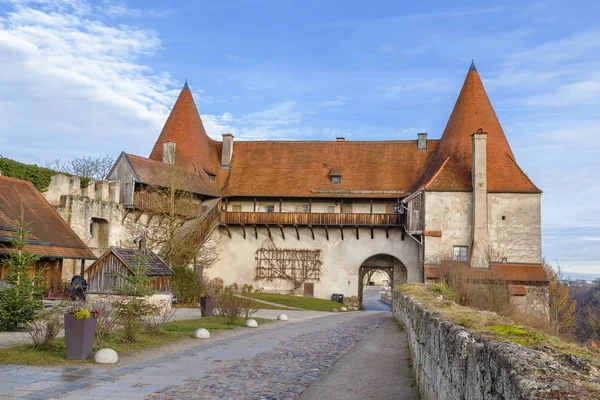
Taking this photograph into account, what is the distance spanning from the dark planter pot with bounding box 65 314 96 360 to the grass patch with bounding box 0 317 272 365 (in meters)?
0.17

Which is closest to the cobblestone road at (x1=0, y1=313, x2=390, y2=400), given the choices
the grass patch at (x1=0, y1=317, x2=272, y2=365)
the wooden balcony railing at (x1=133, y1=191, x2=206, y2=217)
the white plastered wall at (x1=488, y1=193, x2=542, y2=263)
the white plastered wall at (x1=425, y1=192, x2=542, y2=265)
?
the grass patch at (x1=0, y1=317, x2=272, y2=365)

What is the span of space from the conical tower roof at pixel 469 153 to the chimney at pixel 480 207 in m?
0.84

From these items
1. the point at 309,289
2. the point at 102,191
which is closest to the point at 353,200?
the point at 309,289

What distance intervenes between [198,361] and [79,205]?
66.8 feet

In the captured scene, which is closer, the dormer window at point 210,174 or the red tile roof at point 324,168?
the red tile roof at point 324,168

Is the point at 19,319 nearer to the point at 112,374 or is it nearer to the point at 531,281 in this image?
the point at 112,374

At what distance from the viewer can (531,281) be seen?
100 feet

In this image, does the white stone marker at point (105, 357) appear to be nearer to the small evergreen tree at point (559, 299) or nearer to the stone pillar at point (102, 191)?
the stone pillar at point (102, 191)

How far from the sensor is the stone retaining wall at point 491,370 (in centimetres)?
282

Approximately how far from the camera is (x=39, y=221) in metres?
23.5

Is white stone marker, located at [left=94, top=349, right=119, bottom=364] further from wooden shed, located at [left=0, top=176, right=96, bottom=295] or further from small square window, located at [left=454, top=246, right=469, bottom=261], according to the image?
small square window, located at [left=454, top=246, right=469, bottom=261]

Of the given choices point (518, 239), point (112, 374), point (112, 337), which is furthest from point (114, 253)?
point (518, 239)

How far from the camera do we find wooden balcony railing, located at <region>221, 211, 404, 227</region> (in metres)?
36.0

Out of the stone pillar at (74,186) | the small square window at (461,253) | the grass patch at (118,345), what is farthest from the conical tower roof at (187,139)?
the grass patch at (118,345)
